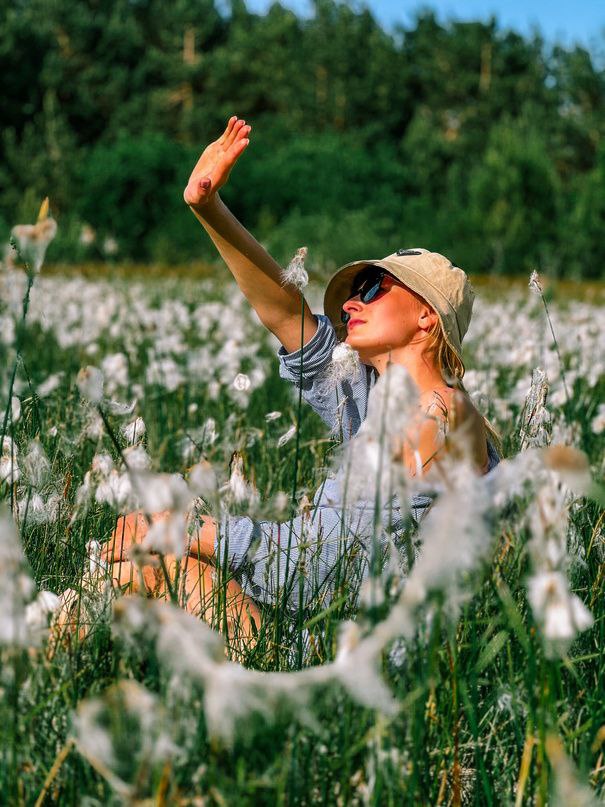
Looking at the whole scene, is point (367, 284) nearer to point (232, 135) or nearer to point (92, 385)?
point (232, 135)

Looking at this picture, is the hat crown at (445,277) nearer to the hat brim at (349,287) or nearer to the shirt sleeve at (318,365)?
the hat brim at (349,287)

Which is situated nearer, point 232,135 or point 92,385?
point 92,385

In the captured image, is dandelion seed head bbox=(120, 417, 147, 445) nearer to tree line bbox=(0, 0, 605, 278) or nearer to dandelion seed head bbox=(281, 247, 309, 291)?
dandelion seed head bbox=(281, 247, 309, 291)

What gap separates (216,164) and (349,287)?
0.70m

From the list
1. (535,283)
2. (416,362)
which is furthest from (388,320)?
(535,283)

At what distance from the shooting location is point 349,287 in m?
3.01

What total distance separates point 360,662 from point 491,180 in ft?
96.8

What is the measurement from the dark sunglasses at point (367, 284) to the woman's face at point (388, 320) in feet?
0.04

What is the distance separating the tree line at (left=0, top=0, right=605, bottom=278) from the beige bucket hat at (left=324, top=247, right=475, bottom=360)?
16.4 metres

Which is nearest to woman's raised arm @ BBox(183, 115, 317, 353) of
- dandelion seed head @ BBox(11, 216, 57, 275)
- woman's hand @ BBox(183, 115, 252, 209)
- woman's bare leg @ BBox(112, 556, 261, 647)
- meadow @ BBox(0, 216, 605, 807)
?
woman's hand @ BBox(183, 115, 252, 209)

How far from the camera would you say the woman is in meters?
2.25

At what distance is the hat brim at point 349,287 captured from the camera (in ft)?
8.54

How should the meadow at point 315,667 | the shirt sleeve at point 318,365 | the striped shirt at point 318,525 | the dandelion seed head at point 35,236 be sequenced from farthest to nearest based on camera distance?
the shirt sleeve at point 318,365
the striped shirt at point 318,525
the dandelion seed head at point 35,236
the meadow at point 315,667

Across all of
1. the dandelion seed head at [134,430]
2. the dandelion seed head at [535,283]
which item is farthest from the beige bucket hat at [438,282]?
the dandelion seed head at [134,430]
